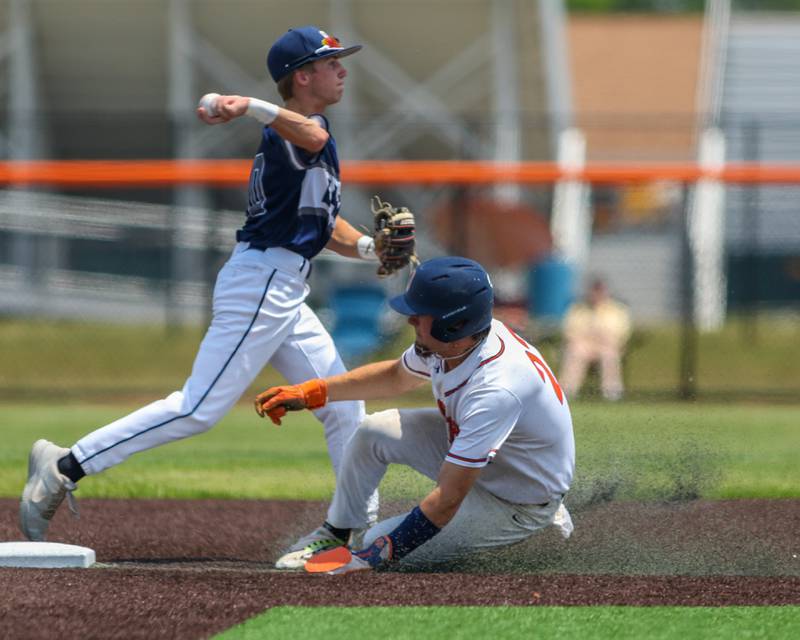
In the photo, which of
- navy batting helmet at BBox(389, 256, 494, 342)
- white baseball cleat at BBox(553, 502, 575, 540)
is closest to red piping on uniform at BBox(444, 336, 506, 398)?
navy batting helmet at BBox(389, 256, 494, 342)

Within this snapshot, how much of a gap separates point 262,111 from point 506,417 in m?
1.45

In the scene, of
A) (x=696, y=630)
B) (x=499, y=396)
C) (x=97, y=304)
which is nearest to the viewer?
(x=696, y=630)

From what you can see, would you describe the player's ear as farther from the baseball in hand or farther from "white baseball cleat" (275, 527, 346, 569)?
"white baseball cleat" (275, 527, 346, 569)

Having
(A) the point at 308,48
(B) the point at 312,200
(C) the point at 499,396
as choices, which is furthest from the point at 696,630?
Result: (A) the point at 308,48

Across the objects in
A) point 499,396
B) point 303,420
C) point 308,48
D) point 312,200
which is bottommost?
point 303,420

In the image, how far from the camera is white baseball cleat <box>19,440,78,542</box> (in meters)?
5.18

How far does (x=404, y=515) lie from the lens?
5109 millimetres

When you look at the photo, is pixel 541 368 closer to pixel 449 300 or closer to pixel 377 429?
pixel 449 300

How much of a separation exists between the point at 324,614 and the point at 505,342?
1227 mm

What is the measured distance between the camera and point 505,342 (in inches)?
188

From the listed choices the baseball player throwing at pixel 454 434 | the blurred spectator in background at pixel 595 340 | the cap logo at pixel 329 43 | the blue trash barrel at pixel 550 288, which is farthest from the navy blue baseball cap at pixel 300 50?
the blue trash barrel at pixel 550 288

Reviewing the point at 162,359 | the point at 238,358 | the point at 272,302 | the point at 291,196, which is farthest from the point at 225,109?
the point at 162,359

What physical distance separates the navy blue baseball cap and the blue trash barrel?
875 centimetres

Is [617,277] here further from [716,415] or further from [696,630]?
[696,630]
